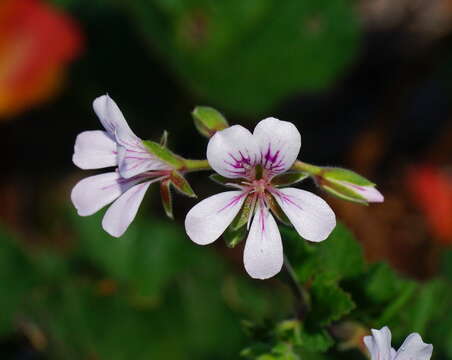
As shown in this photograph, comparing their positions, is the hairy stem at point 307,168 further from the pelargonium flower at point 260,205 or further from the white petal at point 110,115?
the white petal at point 110,115

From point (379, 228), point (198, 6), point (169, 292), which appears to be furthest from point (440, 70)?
point (169, 292)

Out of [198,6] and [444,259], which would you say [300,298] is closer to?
[444,259]

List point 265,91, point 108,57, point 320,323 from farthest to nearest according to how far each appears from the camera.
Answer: point 108,57 < point 265,91 < point 320,323

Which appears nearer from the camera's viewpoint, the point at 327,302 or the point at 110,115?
the point at 110,115

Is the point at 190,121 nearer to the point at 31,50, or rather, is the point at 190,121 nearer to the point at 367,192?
the point at 31,50

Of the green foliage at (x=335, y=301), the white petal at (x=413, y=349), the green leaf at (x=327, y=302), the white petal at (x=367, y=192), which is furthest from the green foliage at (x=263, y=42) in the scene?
the white petal at (x=413, y=349)

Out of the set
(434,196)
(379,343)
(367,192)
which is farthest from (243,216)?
(434,196)
